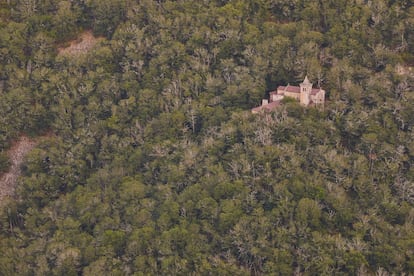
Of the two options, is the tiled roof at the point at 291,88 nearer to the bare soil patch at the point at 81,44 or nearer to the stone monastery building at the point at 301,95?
the stone monastery building at the point at 301,95

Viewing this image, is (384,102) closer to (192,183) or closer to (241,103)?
(241,103)

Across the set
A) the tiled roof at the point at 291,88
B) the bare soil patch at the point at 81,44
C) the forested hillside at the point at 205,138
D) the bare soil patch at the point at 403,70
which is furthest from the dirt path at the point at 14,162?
the bare soil patch at the point at 403,70

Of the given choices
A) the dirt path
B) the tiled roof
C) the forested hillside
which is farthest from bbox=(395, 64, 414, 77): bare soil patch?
the dirt path

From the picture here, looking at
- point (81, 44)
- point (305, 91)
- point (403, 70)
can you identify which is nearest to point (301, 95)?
point (305, 91)

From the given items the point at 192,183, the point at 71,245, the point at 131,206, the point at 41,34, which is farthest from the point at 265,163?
the point at 41,34

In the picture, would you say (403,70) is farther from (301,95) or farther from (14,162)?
(14,162)

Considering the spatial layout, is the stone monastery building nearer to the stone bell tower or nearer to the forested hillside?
the stone bell tower
